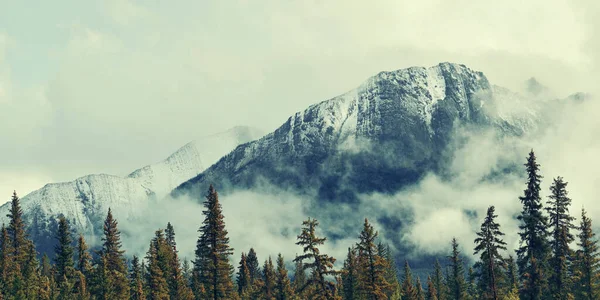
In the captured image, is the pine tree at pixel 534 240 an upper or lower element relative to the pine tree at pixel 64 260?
lower

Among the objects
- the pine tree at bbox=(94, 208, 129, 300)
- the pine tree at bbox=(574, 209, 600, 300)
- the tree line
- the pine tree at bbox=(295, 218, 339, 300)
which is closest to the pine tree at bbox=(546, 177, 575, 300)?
the tree line

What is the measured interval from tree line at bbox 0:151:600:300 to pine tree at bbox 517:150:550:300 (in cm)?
10

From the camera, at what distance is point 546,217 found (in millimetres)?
77062

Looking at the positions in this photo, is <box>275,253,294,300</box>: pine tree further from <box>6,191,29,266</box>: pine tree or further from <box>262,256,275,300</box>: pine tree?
<box>6,191,29,266</box>: pine tree

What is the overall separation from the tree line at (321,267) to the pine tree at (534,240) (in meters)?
0.10

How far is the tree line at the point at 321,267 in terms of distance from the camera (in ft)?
252

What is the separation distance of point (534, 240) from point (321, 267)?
22.7 meters

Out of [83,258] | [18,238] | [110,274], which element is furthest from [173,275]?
[18,238]

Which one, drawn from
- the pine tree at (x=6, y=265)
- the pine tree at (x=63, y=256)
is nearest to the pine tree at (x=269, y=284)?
the pine tree at (x=63, y=256)

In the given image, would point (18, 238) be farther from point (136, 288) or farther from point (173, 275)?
point (173, 275)

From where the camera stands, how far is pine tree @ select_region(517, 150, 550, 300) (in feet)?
252

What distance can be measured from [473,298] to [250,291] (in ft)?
129

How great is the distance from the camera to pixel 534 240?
77.0 meters

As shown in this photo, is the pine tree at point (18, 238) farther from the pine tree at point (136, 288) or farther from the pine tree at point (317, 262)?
the pine tree at point (317, 262)
